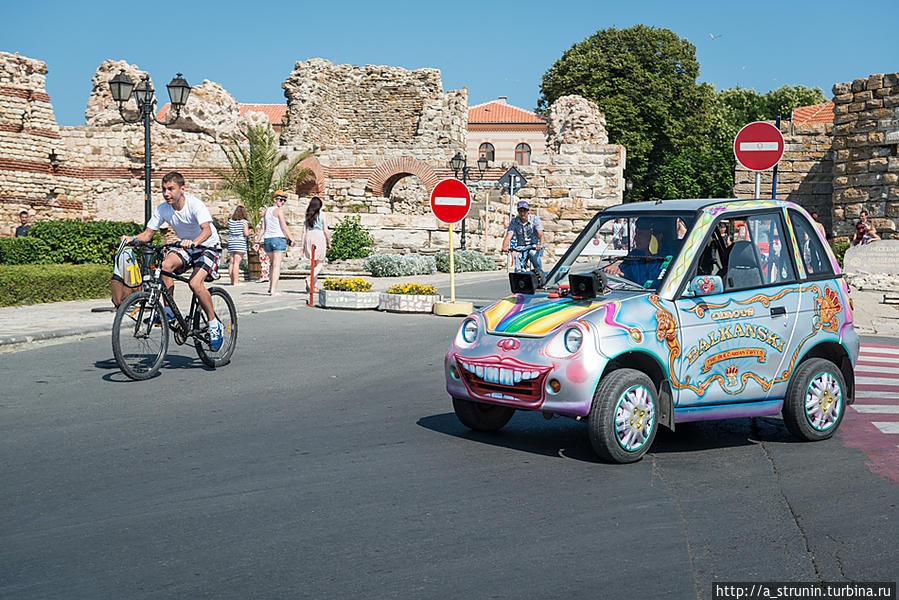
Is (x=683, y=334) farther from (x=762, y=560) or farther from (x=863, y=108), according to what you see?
(x=863, y=108)

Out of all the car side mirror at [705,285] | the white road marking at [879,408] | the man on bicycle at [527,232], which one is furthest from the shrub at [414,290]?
the car side mirror at [705,285]

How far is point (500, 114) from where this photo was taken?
8806 cm

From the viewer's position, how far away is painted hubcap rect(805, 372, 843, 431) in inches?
271

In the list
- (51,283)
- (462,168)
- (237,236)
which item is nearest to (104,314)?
(51,283)

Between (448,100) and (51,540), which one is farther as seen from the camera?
(448,100)

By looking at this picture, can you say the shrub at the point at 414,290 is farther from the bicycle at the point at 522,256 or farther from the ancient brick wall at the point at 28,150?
the ancient brick wall at the point at 28,150

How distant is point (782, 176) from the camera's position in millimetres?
31297

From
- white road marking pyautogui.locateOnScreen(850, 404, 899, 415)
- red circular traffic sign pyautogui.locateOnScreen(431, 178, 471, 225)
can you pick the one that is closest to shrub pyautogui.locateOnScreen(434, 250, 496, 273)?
red circular traffic sign pyautogui.locateOnScreen(431, 178, 471, 225)

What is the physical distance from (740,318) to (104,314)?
36.0 feet

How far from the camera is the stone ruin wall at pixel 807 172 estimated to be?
30625 mm

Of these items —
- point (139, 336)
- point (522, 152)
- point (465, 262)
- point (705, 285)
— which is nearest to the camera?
point (705, 285)

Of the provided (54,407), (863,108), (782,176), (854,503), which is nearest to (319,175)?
(782,176)

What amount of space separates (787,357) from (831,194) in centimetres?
2602

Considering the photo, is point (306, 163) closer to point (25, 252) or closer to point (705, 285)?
point (25, 252)
